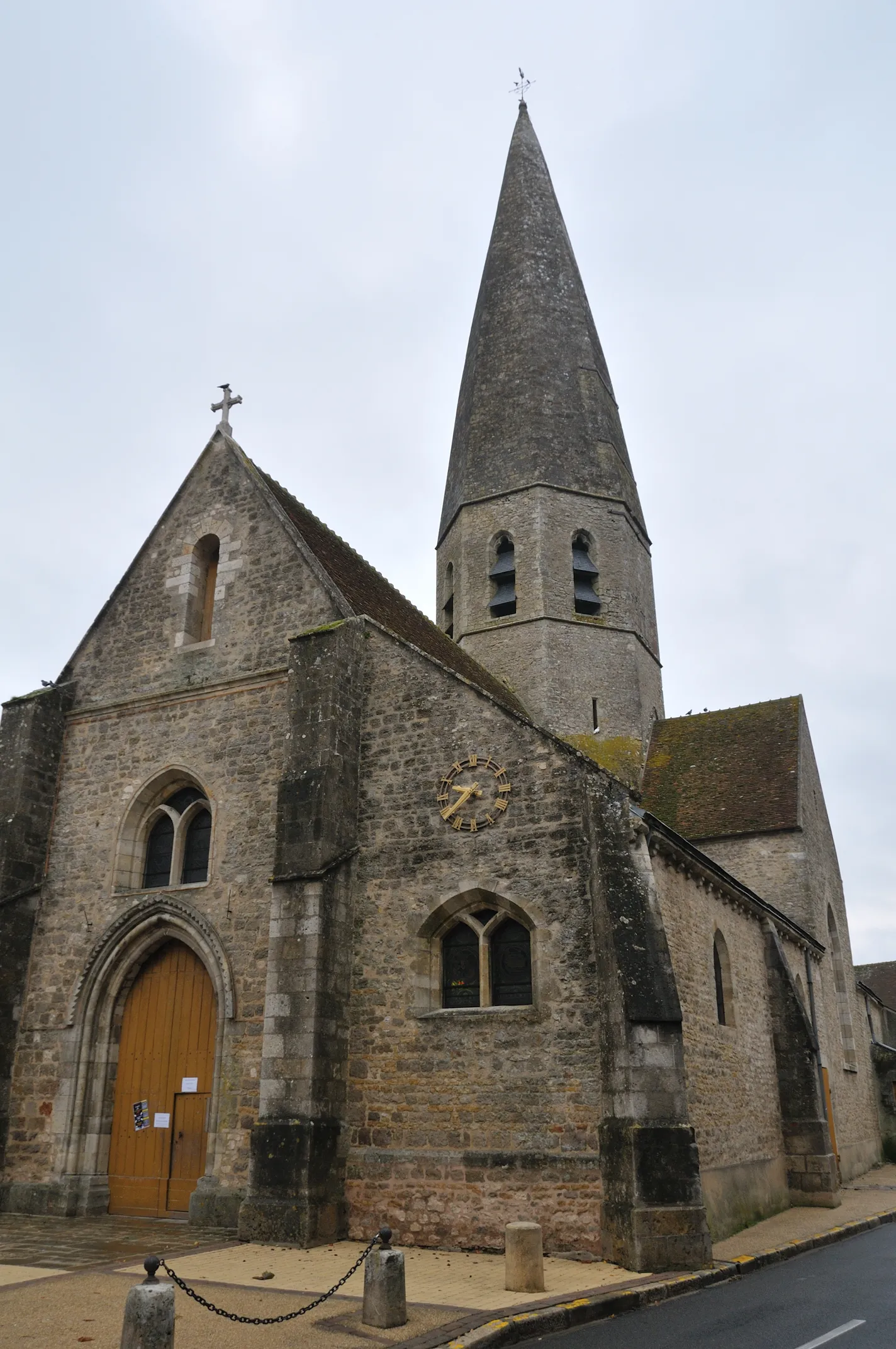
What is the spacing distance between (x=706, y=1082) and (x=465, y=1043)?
3119mm

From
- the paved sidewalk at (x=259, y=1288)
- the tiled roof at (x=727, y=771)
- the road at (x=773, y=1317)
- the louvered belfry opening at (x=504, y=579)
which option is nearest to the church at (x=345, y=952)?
the paved sidewalk at (x=259, y=1288)

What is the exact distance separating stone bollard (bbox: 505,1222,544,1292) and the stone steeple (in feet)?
44.2

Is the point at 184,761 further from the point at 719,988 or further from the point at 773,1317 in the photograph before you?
the point at 773,1317

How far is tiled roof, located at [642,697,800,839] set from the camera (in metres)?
19.0

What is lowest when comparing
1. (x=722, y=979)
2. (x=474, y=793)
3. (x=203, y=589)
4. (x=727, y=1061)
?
(x=727, y=1061)

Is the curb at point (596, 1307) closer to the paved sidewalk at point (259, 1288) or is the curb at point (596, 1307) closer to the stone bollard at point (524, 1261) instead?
the paved sidewalk at point (259, 1288)

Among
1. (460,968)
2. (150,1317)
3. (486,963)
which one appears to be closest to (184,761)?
(460,968)

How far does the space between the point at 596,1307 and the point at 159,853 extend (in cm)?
785

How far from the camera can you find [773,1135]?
1430cm

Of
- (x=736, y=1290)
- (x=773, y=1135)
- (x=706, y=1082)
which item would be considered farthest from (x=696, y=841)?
(x=736, y=1290)

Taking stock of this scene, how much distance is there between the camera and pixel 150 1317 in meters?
5.54

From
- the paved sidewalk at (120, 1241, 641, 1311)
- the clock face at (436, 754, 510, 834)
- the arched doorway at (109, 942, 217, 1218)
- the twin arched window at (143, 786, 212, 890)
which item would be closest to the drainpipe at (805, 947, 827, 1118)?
the paved sidewalk at (120, 1241, 641, 1311)

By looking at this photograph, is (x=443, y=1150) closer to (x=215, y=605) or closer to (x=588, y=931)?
(x=588, y=931)

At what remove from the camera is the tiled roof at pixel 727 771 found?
1902 centimetres
